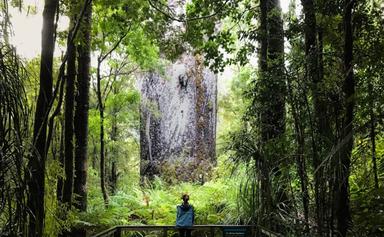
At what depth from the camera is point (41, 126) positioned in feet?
6.37

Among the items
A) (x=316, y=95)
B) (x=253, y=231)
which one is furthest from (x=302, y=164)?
(x=253, y=231)

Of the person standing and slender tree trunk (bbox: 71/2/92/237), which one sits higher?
slender tree trunk (bbox: 71/2/92/237)

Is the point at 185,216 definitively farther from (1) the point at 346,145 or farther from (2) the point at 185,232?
(1) the point at 346,145

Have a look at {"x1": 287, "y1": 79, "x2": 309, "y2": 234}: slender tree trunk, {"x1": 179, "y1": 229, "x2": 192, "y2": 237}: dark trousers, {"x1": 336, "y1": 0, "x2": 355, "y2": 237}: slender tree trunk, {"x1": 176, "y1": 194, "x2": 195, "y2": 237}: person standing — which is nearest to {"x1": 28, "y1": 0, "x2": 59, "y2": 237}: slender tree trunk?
{"x1": 336, "y1": 0, "x2": 355, "y2": 237}: slender tree trunk

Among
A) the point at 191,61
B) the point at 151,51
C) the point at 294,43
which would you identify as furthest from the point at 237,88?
the point at 294,43

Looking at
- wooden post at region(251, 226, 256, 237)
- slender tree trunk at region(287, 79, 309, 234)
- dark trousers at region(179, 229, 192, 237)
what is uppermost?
slender tree trunk at region(287, 79, 309, 234)

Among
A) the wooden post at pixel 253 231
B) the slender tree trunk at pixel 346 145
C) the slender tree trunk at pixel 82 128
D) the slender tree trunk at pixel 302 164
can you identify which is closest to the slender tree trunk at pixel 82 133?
the slender tree trunk at pixel 82 128

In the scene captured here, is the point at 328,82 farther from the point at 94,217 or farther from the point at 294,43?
the point at 94,217

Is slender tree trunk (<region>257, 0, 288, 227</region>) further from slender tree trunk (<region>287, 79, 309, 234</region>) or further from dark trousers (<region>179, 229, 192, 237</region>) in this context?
dark trousers (<region>179, 229, 192, 237</region>)

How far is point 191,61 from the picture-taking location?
10250 millimetres

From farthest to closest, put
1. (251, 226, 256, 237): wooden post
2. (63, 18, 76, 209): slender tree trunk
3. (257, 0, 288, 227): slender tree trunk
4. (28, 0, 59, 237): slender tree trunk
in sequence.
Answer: (251, 226, 256, 237): wooden post → (63, 18, 76, 209): slender tree trunk → (257, 0, 288, 227): slender tree trunk → (28, 0, 59, 237): slender tree trunk

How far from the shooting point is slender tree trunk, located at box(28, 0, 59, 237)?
1.87m

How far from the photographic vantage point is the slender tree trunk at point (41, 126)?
1868 mm

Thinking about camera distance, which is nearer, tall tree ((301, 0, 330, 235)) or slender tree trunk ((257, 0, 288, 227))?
tall tree ((301, 0, 330, 235))
